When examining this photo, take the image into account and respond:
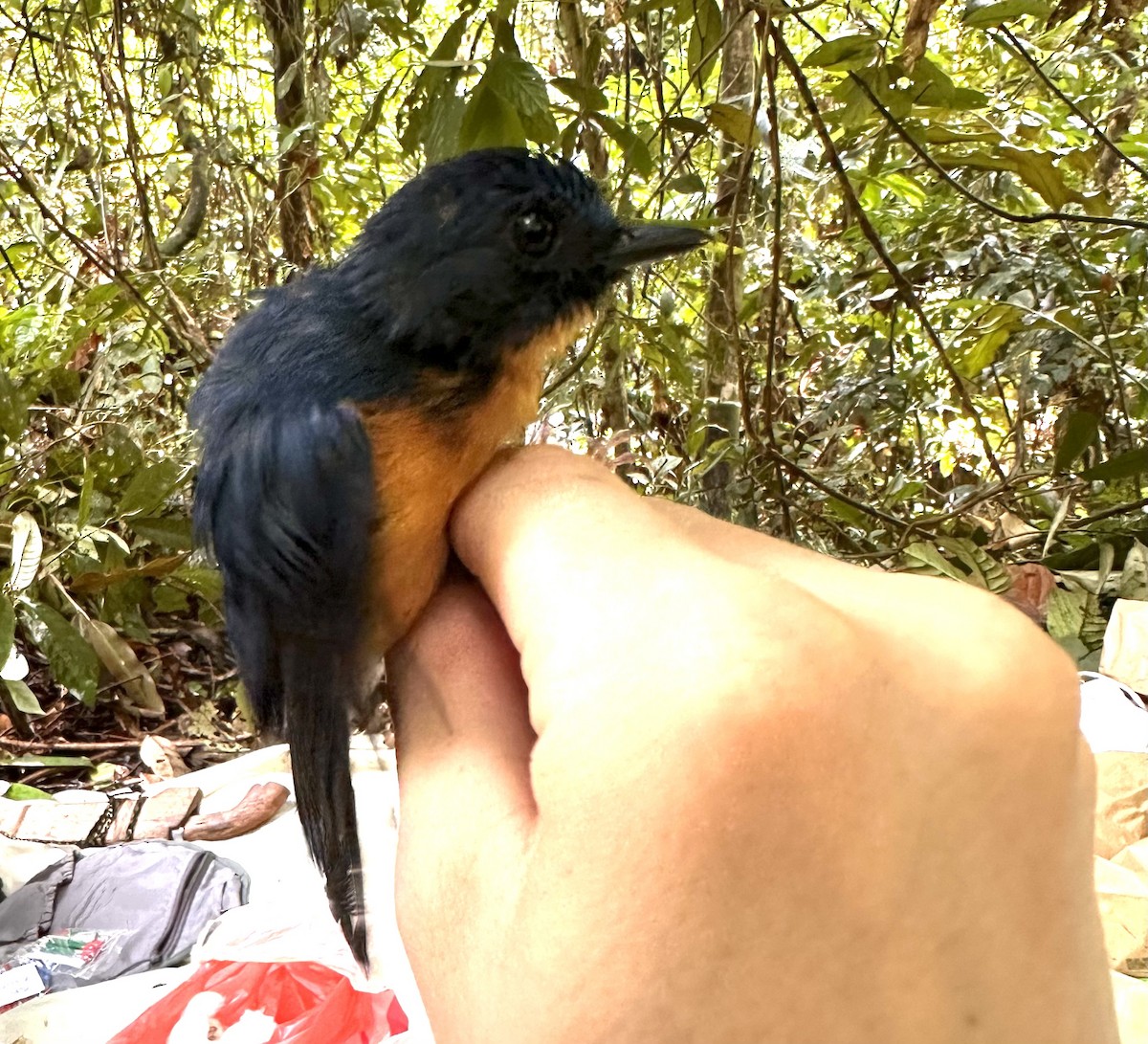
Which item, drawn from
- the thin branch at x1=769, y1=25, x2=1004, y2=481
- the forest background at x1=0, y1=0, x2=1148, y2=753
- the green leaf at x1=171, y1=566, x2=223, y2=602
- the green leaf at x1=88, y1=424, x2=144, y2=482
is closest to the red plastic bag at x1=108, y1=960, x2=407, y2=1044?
the forest background at x1=0, y1=0, x2=1148, y2=753

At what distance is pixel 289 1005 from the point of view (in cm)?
117

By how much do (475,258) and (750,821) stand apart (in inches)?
16.8

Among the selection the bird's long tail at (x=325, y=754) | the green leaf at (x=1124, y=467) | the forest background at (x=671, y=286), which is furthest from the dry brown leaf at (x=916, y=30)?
the bird's long tail at (x=325, y=754)

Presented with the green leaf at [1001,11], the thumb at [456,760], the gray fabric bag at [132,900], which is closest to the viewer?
the thumb at [456,760]

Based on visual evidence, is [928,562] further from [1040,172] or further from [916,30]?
[916,30]

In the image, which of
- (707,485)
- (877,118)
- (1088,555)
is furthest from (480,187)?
(1088,555)

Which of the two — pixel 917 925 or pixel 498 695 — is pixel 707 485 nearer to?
pixel 498 695

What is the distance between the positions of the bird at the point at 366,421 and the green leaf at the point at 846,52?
0.70 m

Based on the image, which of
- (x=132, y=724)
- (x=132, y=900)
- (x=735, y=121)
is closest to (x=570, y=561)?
(x=735, y=121)

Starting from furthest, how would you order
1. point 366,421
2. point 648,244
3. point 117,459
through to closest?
1. point 117,459
2. point 648,244
3. point 366,421

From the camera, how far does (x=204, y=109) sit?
7.04ft

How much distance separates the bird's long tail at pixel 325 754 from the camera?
2.14 feet

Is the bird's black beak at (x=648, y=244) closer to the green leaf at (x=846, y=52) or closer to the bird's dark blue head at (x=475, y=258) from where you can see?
the bird's dark blue head at (x=475, y=258)

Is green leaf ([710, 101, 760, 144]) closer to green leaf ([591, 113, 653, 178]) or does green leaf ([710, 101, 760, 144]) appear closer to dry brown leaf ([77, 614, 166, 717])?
green leaf ([591, 113, 653, 178])
